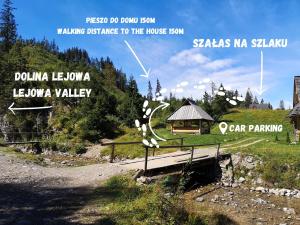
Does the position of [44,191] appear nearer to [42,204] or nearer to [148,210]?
[42,204]

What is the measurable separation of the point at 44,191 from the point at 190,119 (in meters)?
35.8

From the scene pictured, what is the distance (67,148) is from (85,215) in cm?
3328

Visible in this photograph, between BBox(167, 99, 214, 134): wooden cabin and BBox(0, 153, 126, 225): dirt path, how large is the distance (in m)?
29.7

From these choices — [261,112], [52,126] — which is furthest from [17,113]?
[261,112]

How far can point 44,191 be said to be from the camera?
1568 centimetres

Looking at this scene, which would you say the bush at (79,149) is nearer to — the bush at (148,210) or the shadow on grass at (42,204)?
the shadow on grass at (42,204)

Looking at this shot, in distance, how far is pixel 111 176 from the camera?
18.7 metres

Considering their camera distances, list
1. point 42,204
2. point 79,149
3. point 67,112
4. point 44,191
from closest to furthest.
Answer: point 42,204
point 44,191
point 79,149
point 67,112

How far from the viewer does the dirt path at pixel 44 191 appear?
1181cm

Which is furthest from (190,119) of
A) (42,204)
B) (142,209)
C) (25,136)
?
(42,204)

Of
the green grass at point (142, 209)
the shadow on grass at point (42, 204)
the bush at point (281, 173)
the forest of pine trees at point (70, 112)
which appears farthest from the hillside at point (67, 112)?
the green grass at point (142, 209)

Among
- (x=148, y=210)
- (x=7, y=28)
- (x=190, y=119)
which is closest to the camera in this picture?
(x=148, y=210)

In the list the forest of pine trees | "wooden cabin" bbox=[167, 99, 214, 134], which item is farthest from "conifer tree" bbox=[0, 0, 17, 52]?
"wooden cabin" bbox=[167, 99, 214, 134]

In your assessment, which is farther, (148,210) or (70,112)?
(70,112)
